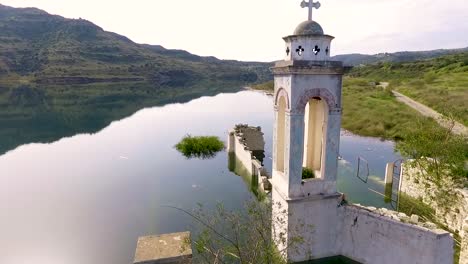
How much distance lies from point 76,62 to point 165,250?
506ft

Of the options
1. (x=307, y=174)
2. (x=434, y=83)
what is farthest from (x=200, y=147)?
(x=434, y=83)

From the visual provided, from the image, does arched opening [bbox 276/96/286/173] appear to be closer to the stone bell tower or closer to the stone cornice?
the stone bell tower

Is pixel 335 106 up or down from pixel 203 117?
up

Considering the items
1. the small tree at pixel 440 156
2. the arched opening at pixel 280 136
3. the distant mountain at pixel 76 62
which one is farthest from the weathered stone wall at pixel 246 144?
the distant mountain at pixel 76 62

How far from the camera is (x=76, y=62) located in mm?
139625

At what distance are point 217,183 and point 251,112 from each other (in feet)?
135

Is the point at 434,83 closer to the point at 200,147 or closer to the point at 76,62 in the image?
the point at 200,147

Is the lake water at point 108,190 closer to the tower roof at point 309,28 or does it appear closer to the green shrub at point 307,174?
the green shrub at point 307,174

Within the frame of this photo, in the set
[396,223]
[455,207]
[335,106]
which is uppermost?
[335,106]

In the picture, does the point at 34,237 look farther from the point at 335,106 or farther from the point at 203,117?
the point at 203,117

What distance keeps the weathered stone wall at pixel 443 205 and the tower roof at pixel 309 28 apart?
9.22 metres

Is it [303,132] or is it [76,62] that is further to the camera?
[76,62]

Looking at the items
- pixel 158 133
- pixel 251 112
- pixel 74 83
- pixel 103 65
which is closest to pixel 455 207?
pixel 158 133

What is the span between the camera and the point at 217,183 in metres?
24.8
